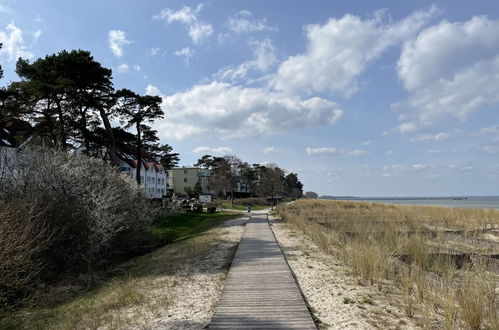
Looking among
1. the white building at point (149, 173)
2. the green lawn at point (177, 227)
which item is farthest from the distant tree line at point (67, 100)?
the white building at point (149, 173)

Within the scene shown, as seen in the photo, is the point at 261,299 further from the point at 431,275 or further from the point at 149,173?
the point at 149,173

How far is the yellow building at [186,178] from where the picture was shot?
87.0 metres

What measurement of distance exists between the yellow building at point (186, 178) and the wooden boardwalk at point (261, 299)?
Result: 78409 mm

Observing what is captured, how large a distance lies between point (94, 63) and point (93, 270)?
1363cm

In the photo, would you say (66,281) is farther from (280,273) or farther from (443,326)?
(443,326)

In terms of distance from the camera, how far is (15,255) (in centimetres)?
726

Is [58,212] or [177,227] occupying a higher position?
[58,212]

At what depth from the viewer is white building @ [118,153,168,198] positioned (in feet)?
178

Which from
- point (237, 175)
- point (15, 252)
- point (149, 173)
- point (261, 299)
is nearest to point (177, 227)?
point (15, 252)

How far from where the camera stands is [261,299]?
232 inches

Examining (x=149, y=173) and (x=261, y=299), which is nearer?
(x=261, y=299)

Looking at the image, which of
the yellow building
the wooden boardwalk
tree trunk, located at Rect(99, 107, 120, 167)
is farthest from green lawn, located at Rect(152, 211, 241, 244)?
the yellow building

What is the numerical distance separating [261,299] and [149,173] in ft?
184

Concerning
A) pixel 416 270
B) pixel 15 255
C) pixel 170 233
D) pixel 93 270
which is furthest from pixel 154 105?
pixel 416 270
